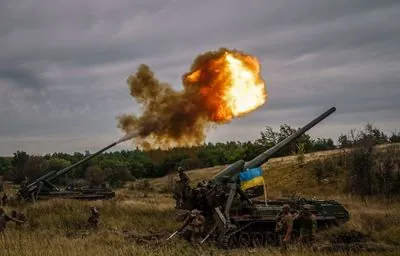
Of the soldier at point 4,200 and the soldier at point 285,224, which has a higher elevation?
the soldier at point 4,200

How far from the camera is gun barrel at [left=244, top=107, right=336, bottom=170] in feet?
67.2

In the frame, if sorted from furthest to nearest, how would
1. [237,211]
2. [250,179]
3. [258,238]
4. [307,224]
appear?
[250,179] < [237,211] < [258,238] < [307,224]

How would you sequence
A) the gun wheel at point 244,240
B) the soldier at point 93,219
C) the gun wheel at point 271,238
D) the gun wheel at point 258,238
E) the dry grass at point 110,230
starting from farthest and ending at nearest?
the soldier at point 93,219, the gun wheel at point 271,238, the gun wheel at point 258,238, the gun wheel at point 244,240, the dry grass at point 110,230

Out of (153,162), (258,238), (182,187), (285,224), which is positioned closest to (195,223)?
(182,187)

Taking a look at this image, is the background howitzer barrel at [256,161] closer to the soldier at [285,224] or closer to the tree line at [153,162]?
the soldier at [285,224]

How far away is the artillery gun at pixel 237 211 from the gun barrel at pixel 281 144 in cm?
36

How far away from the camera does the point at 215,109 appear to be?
2125 cm

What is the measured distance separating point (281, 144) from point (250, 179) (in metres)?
2.44

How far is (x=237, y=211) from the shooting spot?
18.8 meters

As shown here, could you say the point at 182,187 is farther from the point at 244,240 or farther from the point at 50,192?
the point at 50,192

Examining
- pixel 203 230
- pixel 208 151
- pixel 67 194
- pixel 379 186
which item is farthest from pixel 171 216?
pixel 208 151

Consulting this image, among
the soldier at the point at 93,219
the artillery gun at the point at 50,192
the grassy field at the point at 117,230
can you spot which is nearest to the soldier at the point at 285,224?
the grassy field at the point at 117,230

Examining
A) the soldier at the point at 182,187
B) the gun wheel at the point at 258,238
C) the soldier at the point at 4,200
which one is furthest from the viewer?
the soldier at the point at 4,200

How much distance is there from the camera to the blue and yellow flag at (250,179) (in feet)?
63.8
